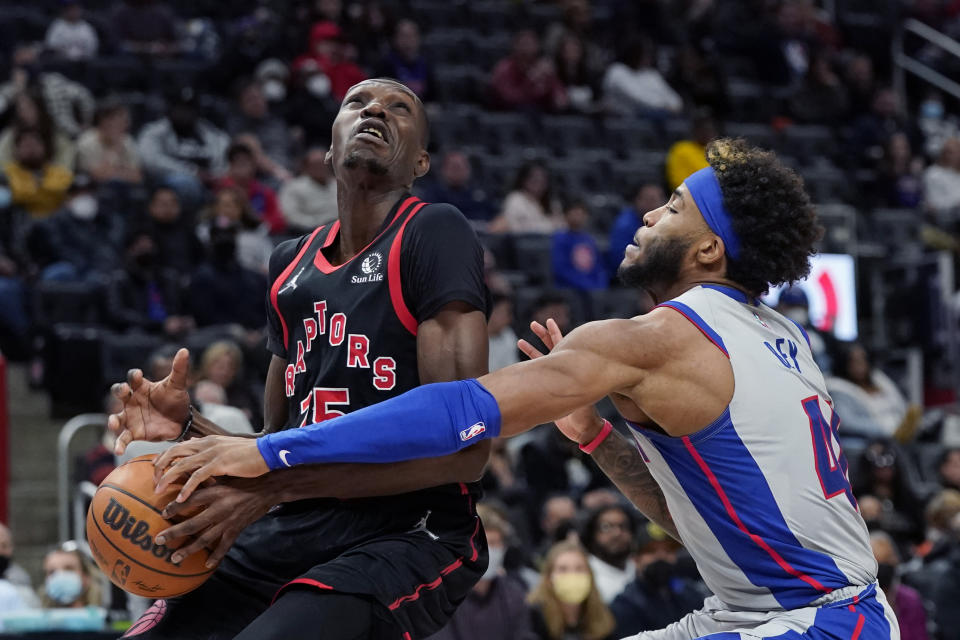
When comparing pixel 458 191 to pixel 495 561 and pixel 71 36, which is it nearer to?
pixel 71 36

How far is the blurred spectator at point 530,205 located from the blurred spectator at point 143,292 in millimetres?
3351

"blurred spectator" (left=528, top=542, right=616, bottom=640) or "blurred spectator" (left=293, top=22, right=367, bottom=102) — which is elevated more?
"blurred spectator" (left=293, top=22, right=367, bottom=102)

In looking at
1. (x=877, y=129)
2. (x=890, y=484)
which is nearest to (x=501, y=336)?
(x=890, y=484)

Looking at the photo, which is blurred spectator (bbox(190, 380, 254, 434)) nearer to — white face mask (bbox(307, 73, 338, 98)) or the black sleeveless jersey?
the black sleeveless jersey

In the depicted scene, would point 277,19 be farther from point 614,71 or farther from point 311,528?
point 311,528

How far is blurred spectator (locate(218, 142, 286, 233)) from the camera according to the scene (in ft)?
38.6

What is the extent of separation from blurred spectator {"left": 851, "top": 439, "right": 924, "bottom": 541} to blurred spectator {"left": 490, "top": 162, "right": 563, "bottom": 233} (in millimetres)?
3674

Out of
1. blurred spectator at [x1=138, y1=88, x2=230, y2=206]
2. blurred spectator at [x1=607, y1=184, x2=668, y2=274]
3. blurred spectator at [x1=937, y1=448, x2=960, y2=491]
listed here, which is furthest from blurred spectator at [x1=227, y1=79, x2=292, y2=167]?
blurred spectator at [x1=937, y1=448, x2=960, y2=491]

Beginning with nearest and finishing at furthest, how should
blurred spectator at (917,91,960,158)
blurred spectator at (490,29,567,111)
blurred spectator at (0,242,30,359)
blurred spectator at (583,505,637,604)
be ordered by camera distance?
blurred spectator at (583,505,637,604), blurred spectator at (0,242,30,359), blurred spectator at (490,29,567,111), blurred spectator at (917,91,960,158)

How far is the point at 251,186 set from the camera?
39.2ft

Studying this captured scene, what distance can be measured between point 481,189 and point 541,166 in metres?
0.83

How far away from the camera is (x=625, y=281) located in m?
4.16

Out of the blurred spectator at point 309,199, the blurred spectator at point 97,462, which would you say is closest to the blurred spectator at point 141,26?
the blurred spectator at point 309,199

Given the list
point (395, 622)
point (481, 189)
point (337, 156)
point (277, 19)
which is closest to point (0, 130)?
point (277, 19)
